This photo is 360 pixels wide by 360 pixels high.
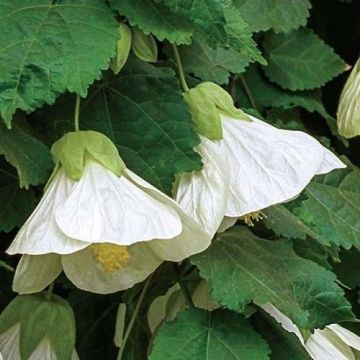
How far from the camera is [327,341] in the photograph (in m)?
1.06

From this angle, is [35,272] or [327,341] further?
[327,341]

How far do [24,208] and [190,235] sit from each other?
0.21 meters

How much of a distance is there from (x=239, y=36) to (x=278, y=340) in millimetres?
317

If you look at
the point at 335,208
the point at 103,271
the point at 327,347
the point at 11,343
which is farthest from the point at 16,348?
the point at 335,208

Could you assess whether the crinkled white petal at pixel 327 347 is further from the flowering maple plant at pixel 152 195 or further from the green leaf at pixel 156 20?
the green leaf at pixel 156 20

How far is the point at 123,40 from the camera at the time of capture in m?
0.91

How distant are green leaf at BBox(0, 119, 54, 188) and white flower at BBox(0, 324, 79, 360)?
16 cm

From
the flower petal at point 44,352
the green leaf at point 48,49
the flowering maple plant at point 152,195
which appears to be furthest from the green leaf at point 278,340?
the green leaf at point 48,49

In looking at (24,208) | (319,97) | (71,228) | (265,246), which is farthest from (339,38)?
(71,228)

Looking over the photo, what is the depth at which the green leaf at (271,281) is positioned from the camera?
0.90m

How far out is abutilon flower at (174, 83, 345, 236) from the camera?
0.89 m

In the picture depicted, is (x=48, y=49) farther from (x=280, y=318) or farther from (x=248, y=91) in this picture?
(x=248, y=91)

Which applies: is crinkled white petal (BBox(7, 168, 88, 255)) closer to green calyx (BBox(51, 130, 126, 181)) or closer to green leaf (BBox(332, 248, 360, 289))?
green calyx (BBox(51, 130, 126, 181))

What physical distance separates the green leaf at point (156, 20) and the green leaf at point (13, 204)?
222 mm
